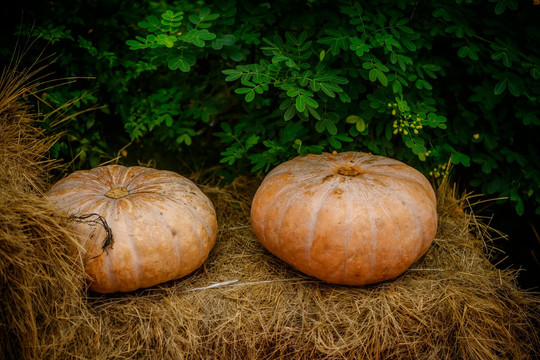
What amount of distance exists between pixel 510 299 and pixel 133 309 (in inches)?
83.2

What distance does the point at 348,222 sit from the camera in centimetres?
231

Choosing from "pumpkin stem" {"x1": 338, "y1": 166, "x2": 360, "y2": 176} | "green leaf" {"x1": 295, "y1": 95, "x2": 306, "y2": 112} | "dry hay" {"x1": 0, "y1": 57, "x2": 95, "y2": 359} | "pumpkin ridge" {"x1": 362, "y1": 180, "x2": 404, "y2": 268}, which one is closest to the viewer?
"dry hay" {"x1": 0, "y1": 57, "x2": 95, "y2": 359}

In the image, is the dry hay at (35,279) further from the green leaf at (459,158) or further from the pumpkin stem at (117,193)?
the green leaf at (459,158)

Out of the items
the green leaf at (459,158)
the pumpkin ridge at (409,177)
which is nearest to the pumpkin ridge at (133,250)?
the pumpkin ridge at (409,177)

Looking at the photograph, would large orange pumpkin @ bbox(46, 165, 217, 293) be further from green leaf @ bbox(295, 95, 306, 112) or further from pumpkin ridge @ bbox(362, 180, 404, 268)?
pumpkin ridge @ bbox(362, 180, 404, 268)

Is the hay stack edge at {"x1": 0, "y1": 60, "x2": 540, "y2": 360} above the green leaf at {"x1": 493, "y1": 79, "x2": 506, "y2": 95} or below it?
below

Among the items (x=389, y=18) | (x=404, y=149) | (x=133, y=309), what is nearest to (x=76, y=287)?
(x=133, y=309)

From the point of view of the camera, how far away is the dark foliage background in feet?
8.85

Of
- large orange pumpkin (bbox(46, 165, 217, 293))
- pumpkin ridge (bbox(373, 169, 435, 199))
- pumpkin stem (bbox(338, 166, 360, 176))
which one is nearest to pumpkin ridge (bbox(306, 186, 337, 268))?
pumpkin stem (bbox(338, 166, 360, 176))

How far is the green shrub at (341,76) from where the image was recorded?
105 inches

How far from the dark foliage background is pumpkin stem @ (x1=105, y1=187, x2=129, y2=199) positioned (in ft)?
2.25

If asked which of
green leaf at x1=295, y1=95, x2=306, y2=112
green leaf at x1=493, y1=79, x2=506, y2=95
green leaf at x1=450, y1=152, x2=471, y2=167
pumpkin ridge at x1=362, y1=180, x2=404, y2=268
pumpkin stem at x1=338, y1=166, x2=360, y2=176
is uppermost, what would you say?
green leaf at x1=295, y1=95, x2=306, y2=112

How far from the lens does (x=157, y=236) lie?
2318 mm

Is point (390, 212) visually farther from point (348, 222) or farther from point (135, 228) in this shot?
point (135, 228)
